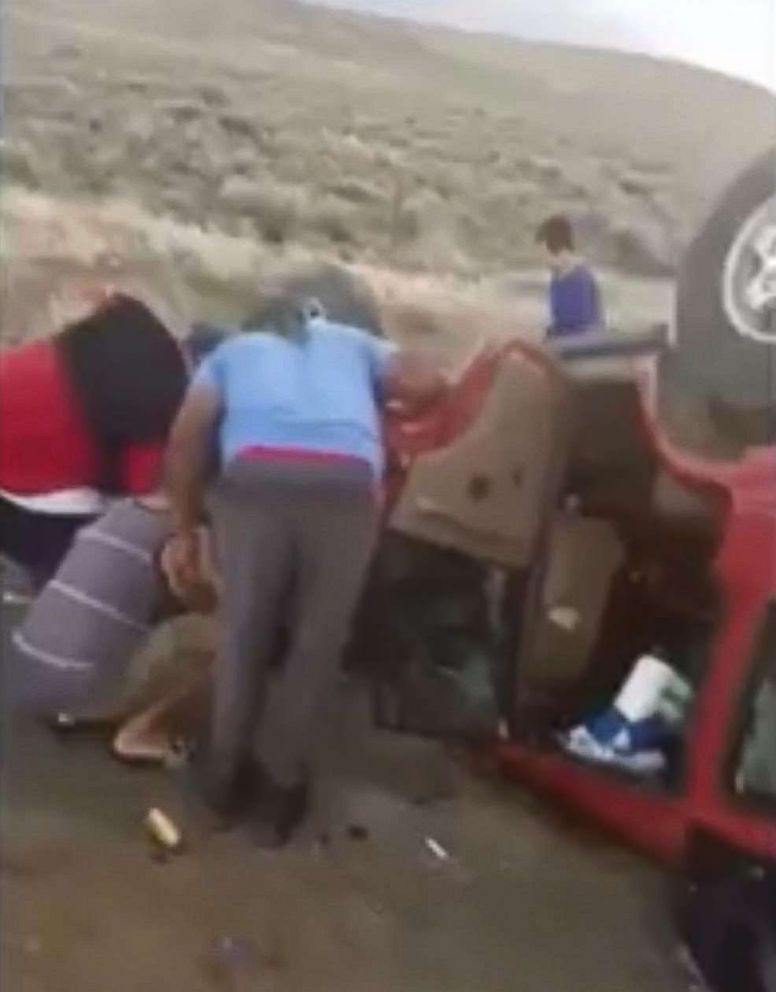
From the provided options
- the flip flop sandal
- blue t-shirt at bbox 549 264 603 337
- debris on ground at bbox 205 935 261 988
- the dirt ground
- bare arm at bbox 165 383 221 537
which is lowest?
debris on ground at bbox 205 935 261 988

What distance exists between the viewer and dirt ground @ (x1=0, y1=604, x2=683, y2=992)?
4.72 ft

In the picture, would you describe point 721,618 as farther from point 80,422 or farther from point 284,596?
point 80,422

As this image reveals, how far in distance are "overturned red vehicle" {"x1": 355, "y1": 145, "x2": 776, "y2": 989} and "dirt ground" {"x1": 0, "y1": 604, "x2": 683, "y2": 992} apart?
41 mm

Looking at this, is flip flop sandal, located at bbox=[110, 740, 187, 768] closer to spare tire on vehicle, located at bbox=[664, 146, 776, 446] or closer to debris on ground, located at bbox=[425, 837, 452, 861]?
debris on ground, located at bbox=[425, 837, 452, 861]

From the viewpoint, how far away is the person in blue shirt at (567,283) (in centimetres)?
147

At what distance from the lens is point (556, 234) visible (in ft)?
4.85

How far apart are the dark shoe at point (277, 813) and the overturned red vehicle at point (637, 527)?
92 mm

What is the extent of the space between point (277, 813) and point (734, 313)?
1.74 feet

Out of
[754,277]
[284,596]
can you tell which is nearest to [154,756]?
[284,596]

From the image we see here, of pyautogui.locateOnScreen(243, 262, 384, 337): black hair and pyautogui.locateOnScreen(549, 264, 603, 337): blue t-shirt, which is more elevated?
pyautogui.locateOnScreen(549, 264, 603, 337): blue t-shirt

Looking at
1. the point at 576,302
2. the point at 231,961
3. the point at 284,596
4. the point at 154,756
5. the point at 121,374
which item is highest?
the point at 576,302

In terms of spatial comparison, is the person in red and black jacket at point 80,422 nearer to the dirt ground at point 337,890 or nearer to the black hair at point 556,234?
the dirt ground at point 337,890

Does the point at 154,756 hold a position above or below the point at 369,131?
below

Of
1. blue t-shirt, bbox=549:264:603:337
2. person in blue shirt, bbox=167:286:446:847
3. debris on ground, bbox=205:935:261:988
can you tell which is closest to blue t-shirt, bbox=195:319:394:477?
person in blue shirt, bbox=167:286:446:847
